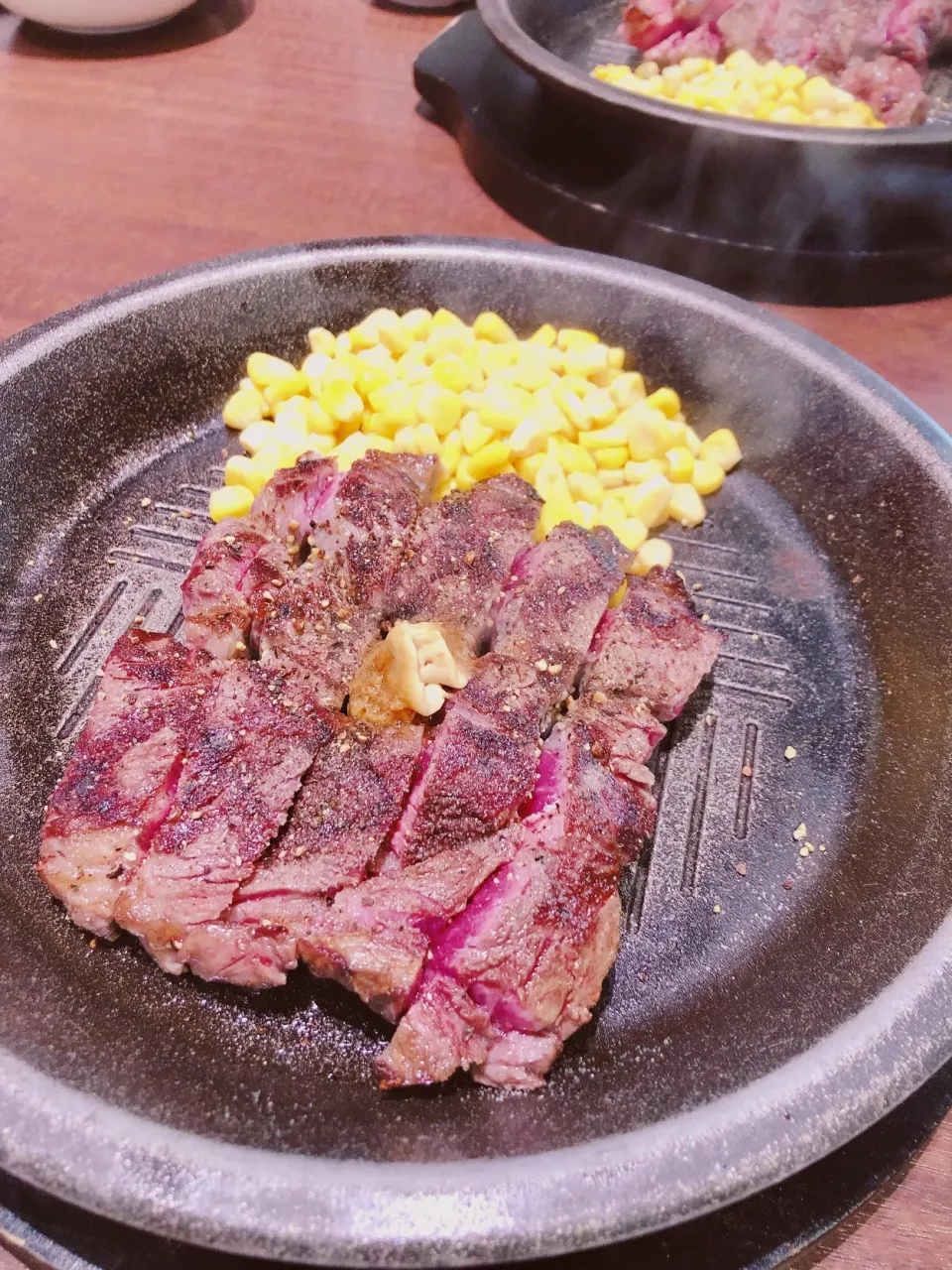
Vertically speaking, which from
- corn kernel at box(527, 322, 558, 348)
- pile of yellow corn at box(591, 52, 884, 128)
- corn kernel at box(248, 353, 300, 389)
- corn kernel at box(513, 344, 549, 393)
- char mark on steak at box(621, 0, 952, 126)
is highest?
char mark on steak at box(621, 0, 952, 126)

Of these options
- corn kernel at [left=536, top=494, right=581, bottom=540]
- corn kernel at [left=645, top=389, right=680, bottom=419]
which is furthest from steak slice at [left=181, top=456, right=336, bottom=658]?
corn kernel at [left=645, top=389, right=680, bottom=419]

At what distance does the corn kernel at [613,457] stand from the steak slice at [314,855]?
1.25 m

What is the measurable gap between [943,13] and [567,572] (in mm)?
4136

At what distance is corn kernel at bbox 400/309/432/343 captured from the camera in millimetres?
2941

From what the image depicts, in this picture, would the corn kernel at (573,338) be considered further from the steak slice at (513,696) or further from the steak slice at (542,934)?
the steak slice at (542,934)

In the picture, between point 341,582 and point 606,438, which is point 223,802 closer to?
point 341,582

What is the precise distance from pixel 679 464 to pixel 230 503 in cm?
133

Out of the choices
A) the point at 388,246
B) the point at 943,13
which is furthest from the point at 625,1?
the point at 388,246

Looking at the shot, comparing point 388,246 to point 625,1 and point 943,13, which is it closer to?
point 625,1

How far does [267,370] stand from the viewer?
2803mm

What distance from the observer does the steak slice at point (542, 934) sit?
1.55 metres

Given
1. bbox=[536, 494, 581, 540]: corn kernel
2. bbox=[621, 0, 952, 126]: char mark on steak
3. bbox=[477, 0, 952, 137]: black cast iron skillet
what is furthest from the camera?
bbox=[621, 0, 952, 126]: char mark on steak

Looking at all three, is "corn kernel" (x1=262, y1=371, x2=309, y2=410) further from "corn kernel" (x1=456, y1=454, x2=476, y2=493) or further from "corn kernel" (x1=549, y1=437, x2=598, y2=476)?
"corn kernel" (x1=549, y1=437, x2=598, y2=476)

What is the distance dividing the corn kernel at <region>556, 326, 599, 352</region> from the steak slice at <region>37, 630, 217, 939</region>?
166cm
